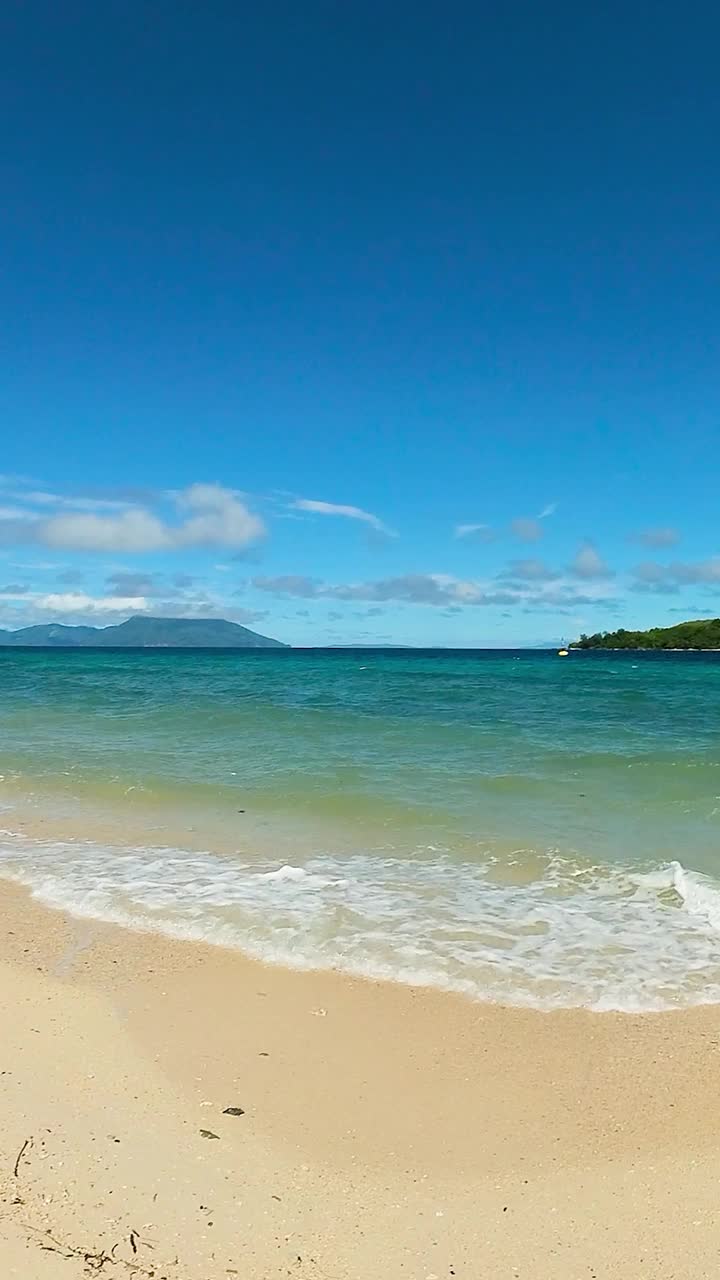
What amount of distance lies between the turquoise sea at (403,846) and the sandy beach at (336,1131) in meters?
0.73

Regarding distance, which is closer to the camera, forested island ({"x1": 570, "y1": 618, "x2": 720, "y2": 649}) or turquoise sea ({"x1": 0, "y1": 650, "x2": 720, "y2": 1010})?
turquoise sea ({"x1": 0, "y1": 650, "x2": 720, "y2": 1010})

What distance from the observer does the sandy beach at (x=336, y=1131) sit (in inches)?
132

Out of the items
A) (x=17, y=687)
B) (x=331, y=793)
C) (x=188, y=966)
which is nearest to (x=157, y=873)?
(x=188, y=966)

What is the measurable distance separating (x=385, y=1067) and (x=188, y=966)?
6.96 feet

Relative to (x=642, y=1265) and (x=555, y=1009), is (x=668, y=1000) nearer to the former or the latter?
(x=555, y=1009)

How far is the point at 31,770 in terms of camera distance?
Answer: 1520cm

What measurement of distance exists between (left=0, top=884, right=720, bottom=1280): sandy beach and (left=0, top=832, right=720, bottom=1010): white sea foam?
0.45m

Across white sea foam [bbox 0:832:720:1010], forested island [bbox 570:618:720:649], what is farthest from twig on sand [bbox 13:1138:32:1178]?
forested island [bbox 570:618:720:649]

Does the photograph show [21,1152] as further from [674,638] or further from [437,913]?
[674,638]

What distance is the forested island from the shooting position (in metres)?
168

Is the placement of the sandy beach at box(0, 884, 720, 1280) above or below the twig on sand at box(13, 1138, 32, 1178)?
below

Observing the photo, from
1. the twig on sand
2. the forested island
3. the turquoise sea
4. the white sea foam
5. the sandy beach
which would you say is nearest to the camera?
the sandy beach

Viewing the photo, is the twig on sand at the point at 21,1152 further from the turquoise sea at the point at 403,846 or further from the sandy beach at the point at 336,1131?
the turquoise sea at the point at 403,846

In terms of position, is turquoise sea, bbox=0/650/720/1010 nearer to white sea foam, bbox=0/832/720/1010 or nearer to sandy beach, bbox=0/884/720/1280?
white sea foam, bbox=0/832/720/1010
